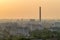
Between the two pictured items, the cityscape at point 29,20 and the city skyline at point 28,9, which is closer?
the cityscape at point 29,20

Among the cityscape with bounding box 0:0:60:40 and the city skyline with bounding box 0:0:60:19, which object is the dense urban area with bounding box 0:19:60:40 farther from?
the city skyline with bounding box 0:0:60:19

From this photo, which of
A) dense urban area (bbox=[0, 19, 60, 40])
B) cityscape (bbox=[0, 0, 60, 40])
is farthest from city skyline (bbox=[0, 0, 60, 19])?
dense urban area (bbox=[0, 19, 60, 40])

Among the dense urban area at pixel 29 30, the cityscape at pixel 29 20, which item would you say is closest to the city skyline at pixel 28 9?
the cityscape at pixel 29 20

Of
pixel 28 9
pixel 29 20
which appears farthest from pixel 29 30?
pixel 28 9

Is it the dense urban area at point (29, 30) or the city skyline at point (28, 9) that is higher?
the city skyline at point (28, 9)

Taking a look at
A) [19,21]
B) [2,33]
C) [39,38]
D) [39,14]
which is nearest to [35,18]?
[39,14]

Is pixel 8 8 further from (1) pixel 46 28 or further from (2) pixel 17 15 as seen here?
(1) pixel 46 28

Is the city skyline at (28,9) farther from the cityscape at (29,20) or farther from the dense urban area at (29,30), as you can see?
the dense urban area at (29,30)

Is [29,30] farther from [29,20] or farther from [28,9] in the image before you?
[28,9]
